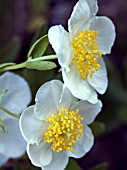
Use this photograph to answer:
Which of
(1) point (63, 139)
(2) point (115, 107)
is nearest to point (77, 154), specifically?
(1) point (63, 139)

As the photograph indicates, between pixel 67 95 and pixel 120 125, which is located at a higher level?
pixel 67 95

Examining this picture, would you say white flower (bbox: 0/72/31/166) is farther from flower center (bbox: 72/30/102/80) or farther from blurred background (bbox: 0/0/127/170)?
blurred background (bbox: 0/0/127/170)

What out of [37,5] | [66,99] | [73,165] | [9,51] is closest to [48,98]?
[66,99]

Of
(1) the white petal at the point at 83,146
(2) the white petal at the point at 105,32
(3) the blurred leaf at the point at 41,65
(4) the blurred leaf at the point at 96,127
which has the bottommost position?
(4) the blurred leaf at the point at 96,127

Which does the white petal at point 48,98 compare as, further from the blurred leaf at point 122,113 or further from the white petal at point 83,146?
the blurred leaf at point 122,113

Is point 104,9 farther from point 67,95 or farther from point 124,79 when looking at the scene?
point 67,95

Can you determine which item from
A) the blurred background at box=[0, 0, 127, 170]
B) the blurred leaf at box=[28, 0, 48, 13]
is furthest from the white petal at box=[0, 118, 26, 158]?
the blurred leaf at box=[28, 0, 48, 13]

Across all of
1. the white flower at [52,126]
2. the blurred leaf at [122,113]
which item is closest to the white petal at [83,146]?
the white flower at [52,126]
